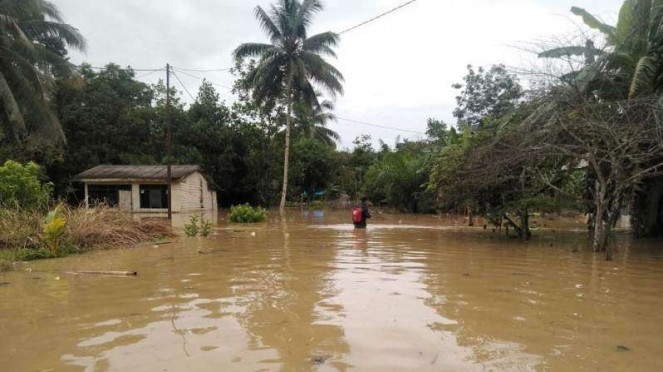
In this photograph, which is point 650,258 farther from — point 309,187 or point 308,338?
point 309,187

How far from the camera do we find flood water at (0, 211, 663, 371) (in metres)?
4.11

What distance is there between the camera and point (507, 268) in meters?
8.73

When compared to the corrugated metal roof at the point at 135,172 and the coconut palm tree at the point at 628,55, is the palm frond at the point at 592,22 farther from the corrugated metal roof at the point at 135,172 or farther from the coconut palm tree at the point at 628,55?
the corrugated metal roof at the point at 135,172

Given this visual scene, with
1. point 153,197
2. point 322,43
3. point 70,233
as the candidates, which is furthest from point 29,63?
point 322,43

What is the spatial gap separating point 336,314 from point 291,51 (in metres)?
27.7

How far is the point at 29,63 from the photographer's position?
19906 mm

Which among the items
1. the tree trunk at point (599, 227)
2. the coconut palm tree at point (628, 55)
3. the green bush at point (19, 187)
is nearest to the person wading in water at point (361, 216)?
the coconut palm tree at point (628, 55)

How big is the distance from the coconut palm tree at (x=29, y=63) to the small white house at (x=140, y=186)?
8319 mm

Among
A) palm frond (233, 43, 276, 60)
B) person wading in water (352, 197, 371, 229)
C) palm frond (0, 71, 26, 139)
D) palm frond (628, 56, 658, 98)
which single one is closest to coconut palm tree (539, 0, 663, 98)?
palm frond (628, 56, 658, 98)

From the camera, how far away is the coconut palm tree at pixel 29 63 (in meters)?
19.3

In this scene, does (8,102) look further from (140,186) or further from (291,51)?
(291,51)

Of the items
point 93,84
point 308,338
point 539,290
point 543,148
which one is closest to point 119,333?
point 308,338

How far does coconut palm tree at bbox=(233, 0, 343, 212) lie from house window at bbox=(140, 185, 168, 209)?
850 cm

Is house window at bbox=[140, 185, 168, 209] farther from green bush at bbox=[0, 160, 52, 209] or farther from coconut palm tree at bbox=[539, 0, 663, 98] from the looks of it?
coconut palm tree at bbox=[539, 0, 663, 98]
